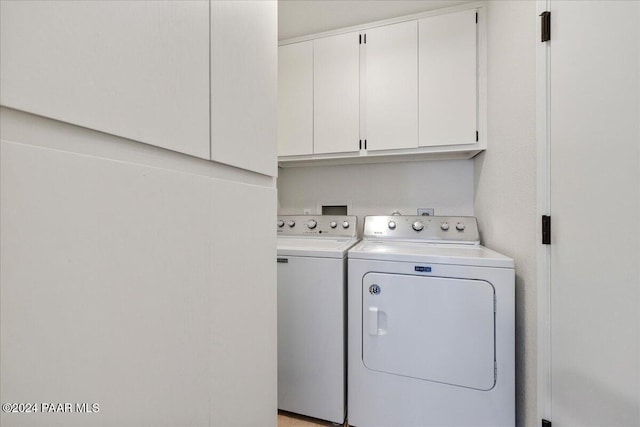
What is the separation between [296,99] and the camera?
2213mm

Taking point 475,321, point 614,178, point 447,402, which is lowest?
point 447,402

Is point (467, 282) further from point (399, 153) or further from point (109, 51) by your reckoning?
point (109, 51)

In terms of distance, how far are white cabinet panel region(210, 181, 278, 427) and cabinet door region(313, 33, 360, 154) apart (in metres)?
1.33

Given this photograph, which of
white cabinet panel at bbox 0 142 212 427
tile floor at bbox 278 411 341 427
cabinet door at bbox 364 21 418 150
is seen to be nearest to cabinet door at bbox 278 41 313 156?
cabinet door at bbox 364 21 418 150

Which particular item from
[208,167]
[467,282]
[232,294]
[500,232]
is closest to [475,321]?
[467,282]

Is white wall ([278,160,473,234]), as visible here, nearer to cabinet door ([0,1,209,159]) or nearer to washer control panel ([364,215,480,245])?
washer control panel ([364,215,480,245])

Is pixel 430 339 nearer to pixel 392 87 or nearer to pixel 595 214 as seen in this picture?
pixel 595 214

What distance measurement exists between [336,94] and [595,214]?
68.5 inches

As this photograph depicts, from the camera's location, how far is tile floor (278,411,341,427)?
1540 millimetres

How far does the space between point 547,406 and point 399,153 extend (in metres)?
1.55

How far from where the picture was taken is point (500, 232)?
1530 millimetres

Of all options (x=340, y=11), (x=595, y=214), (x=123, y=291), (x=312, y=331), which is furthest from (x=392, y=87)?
(x=123, y=291)

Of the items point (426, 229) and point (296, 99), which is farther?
point (296, 99)

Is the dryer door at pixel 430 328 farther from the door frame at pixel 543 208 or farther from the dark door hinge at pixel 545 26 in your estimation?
the dark door hinge at pixel 545 26
